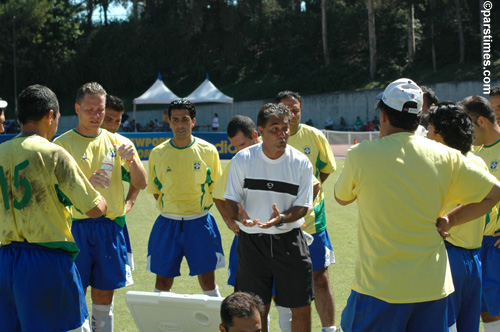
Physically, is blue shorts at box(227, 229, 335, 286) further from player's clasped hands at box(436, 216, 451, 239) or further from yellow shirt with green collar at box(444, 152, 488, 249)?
player's clasped hands at box(436, 216, 451, 239)

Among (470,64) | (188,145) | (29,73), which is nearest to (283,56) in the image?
(470,64)

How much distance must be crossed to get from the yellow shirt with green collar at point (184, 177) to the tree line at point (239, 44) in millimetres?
41465

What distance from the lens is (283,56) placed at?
188 ft

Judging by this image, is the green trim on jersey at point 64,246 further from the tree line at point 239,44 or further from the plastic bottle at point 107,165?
the tree line at point 239,44

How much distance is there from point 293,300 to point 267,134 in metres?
1.31

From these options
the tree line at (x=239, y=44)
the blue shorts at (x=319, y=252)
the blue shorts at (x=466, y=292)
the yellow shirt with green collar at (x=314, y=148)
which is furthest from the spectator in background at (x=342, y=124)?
the blue shorts at (x=466, y=292)

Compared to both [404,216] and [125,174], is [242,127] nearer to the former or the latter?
[125,174]

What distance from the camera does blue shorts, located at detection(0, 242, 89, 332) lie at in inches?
158

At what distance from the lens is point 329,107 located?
1900 inches

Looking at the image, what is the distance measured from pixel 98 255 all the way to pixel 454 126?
3.26 metres

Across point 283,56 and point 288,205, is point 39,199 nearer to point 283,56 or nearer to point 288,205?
point 288,205

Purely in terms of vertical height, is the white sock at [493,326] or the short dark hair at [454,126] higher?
the short dark hair at [454,126]

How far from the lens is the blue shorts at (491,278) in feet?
16.3

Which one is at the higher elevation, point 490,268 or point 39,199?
point 39,199
